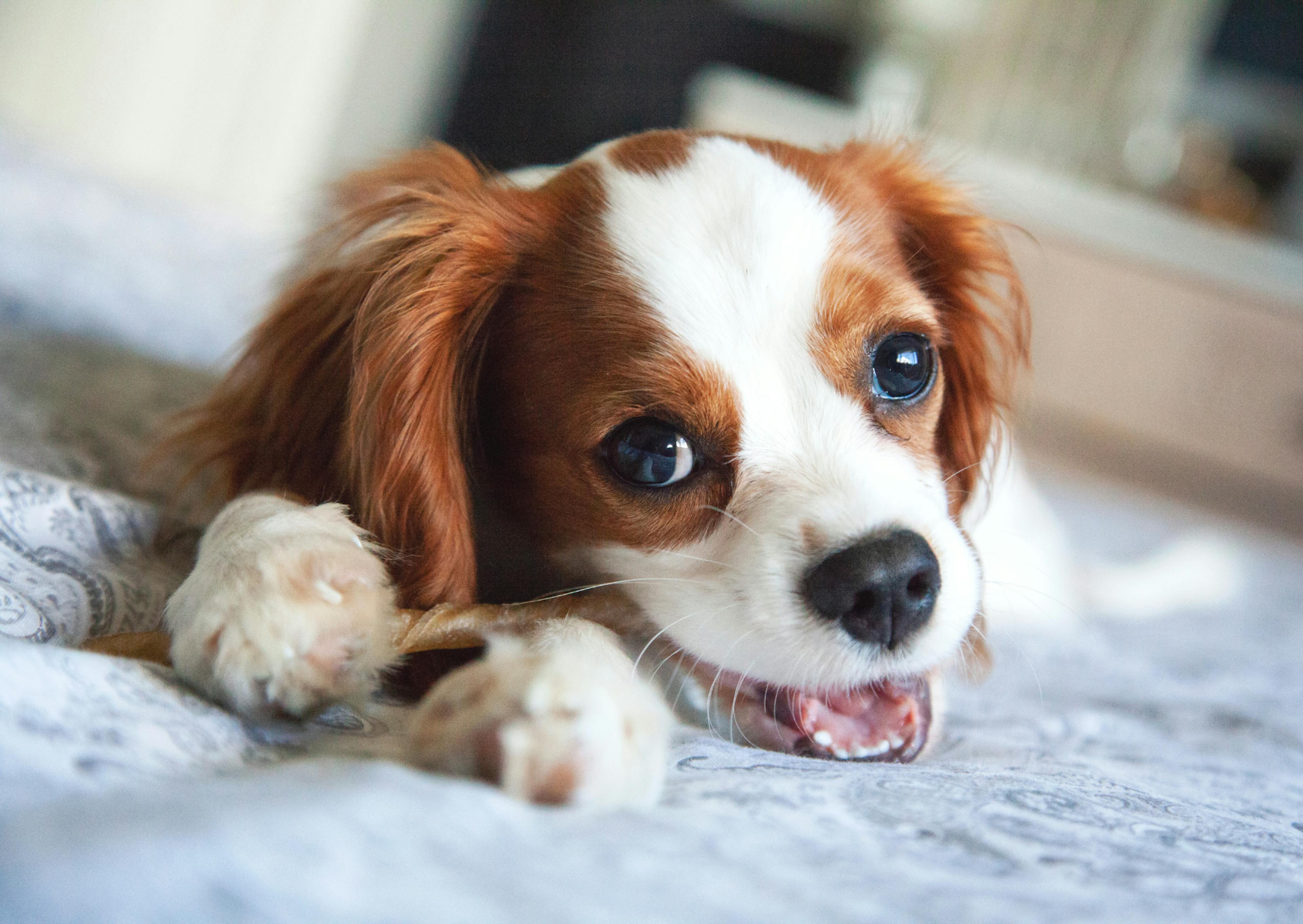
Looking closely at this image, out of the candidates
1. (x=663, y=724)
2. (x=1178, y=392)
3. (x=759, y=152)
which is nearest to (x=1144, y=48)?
(x=1178, y=392)

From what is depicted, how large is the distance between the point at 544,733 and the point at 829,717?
0.43 m

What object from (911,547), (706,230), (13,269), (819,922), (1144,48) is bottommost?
(13,269)

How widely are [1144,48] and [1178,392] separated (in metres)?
1.76

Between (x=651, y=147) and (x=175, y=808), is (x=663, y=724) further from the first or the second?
(x=651, y=147)

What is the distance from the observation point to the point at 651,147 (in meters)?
1.13

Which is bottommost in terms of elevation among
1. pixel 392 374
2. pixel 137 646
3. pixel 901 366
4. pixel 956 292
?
pixel 137 646

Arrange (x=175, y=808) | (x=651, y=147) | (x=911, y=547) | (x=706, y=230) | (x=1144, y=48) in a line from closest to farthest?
(x=175, y=808) → (x=911, y=547) → (x=706, y=230) → (x=651, y=147) → (x=1144, y=48)

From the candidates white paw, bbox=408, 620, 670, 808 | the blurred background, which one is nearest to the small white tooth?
white paw, bbox=408, 620, 670, 808

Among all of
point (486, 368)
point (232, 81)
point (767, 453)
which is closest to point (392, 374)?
point (486, 368)

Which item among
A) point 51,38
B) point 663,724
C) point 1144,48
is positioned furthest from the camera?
point 51,38

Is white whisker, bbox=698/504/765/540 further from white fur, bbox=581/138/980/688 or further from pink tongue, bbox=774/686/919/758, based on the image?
pink tongue, bbox=774/686/919/758

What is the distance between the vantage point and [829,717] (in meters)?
0.95

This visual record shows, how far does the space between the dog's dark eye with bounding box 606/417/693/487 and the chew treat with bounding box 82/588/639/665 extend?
130 mm

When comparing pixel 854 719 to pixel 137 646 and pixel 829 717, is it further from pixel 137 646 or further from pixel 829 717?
pixel 137 646
